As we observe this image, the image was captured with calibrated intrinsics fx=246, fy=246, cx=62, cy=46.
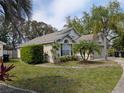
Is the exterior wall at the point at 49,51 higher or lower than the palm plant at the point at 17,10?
lower

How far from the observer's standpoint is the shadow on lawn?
1269cm

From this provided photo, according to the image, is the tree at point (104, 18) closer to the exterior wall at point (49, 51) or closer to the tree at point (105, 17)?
the tree at point (105, 17)

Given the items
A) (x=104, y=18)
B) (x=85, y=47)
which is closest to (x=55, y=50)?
(x=85, y=47)

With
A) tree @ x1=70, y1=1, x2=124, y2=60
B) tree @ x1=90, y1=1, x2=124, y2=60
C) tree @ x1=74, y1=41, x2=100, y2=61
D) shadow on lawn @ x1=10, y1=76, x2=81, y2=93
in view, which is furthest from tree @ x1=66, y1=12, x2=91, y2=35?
shadow on lawn @ x1=10, y1=76, x2=81, y2=93

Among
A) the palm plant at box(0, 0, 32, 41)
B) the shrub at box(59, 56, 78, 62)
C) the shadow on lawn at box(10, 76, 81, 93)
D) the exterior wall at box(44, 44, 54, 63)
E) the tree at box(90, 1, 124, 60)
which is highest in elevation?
the tree at box(90, 1, 124, 60)

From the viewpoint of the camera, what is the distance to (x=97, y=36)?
37219mm

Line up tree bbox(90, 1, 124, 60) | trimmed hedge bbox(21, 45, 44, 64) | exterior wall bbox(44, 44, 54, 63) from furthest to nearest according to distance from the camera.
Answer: tree bbox(90, 1, 124, 60) → exterior wall bbox(44, 44, 54, 63) → trimmed hedge bbox(21, 45, 44, 64)

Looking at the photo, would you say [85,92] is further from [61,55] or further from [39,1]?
[61,55]

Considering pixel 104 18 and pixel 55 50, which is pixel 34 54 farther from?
pixel 104 18

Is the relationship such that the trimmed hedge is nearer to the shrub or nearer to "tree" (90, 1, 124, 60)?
the shrub

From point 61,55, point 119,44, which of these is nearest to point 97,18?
point 61,55

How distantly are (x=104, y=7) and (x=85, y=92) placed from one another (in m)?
26.3

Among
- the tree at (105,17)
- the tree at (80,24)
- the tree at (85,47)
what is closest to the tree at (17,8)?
the tree at (85,47)

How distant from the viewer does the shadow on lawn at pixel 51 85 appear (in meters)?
12.7
